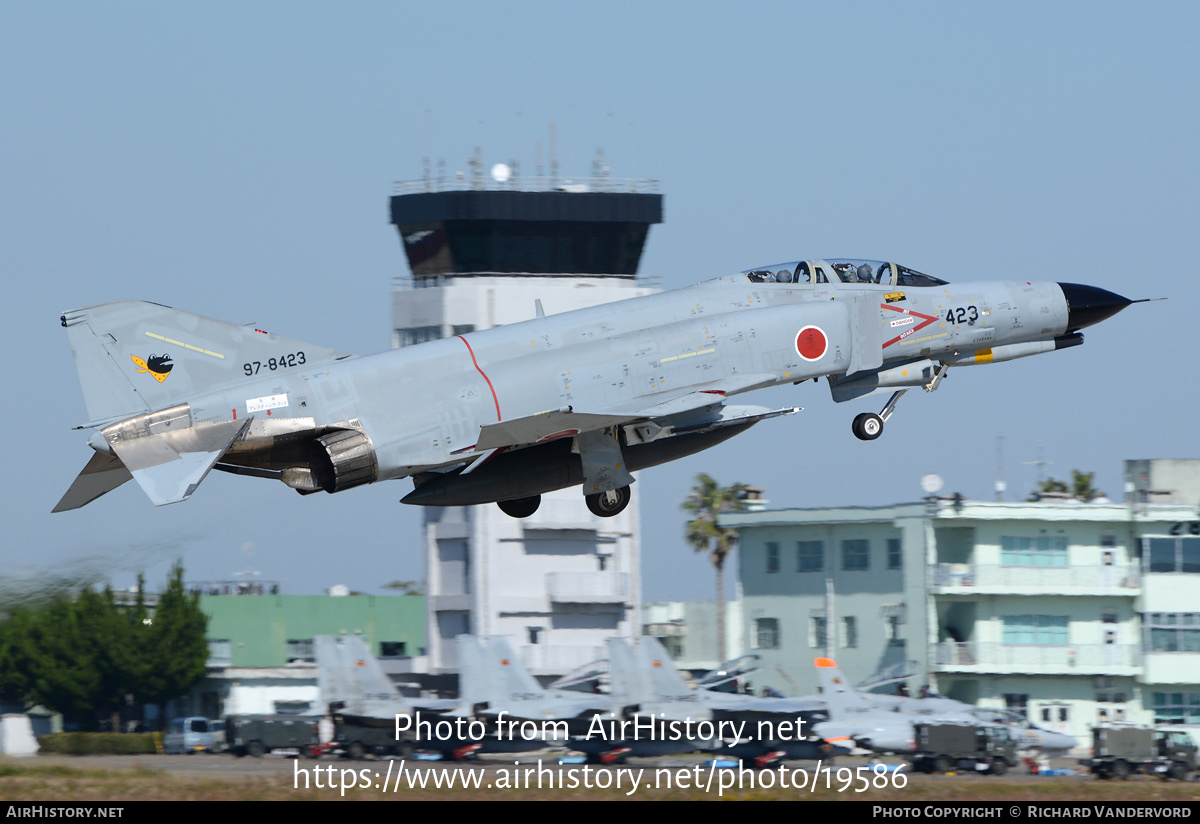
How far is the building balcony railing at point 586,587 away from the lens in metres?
49.4

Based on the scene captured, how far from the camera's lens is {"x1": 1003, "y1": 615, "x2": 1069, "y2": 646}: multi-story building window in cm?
4600

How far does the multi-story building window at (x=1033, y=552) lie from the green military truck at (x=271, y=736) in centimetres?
2009

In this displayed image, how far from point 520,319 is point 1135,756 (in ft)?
74.0

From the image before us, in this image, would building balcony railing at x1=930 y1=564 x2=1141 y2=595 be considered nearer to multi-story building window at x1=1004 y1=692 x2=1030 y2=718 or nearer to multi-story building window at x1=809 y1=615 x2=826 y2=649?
multi-story building window at x1=1004 y1=692 x2=1030 y2=718

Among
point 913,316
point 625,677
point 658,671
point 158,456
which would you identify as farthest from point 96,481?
point 658,671

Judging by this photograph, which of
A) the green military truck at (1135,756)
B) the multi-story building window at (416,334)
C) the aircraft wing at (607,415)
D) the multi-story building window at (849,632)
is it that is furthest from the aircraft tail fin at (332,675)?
the multi-story building window at (849,632)

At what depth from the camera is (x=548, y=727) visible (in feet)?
114

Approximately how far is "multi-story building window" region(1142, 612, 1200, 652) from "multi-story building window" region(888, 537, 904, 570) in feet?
21.9

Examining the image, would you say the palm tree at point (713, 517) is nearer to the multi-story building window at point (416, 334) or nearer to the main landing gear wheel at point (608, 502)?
the multi-story building window at point (416, 334)

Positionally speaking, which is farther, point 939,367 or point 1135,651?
point 1135,651

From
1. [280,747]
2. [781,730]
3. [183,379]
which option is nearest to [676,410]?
[183,379]

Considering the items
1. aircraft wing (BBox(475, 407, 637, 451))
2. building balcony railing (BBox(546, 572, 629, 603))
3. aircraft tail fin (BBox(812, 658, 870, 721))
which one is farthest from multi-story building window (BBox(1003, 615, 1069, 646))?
aircraft wing (BBox(475, 407, 637, 451))
